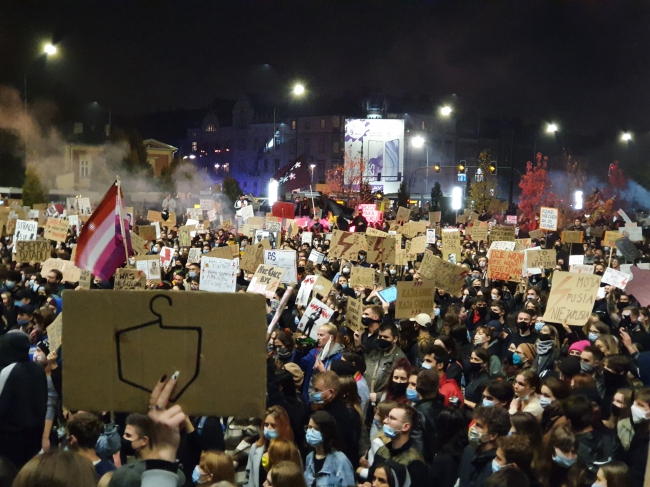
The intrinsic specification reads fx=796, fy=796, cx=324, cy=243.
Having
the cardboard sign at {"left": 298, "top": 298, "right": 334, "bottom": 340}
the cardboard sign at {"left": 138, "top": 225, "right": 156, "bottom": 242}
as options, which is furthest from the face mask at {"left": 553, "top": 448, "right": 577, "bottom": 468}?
the cardboard sign at {"left": 138, "top": 225, "right": 156, "bottom": 242}

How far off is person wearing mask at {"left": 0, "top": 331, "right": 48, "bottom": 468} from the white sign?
778 centimetres

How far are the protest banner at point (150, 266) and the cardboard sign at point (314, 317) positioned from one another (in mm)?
5210

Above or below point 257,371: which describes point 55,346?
below

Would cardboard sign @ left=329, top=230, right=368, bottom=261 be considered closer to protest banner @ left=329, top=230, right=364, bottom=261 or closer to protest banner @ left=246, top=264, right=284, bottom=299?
protest banner @ left=329, top=230, right=364, bottom=261

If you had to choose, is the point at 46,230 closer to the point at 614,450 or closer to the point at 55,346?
the point at 55,346

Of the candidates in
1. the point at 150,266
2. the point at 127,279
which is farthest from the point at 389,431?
the point at 150,266

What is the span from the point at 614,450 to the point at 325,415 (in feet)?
7.18

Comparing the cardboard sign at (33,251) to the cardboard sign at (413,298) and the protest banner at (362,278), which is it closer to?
the protest banner at (362,278)

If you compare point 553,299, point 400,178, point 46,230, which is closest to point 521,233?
point 46,230

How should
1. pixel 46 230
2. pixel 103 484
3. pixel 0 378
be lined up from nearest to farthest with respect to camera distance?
pixel 103 484, pixel 0 378, pixel 46 230

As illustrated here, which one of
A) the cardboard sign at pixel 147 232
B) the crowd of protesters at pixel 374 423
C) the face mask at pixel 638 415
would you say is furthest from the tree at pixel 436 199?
the face mask at pixel 638 415

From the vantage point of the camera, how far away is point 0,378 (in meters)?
6.26

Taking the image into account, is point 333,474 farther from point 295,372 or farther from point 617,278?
point 617,278

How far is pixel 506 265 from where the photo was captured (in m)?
14.6
